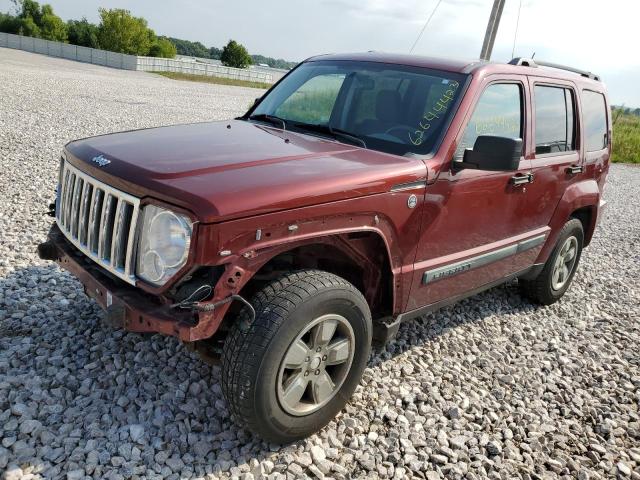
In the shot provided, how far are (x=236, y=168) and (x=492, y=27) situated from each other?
29.0 feet

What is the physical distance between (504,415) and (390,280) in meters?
1.17

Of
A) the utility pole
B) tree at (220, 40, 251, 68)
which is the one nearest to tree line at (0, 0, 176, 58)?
tree at (220, 40, 251, 68)

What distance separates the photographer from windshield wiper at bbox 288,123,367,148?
3402mm

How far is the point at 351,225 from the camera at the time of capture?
9.16ft

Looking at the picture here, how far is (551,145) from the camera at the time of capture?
4305mm

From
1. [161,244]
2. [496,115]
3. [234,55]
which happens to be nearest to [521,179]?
[496,115]

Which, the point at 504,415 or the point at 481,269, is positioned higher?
the point at 481,269

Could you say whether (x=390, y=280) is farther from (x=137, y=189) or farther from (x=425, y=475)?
(x=137, y=189)

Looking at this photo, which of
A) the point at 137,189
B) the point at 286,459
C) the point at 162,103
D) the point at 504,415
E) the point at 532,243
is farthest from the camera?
the point at 162,103

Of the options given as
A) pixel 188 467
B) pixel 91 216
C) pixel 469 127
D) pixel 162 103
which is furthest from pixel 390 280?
pixel 162 103

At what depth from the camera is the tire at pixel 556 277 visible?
16.1 ft

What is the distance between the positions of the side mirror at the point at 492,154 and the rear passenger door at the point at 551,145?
0.95 m

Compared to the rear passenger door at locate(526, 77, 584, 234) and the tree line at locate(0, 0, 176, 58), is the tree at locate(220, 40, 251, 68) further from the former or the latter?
the rear passenger door at locate(526, 77, 584, 234)

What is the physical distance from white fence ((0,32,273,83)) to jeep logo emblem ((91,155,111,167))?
40972 mm
